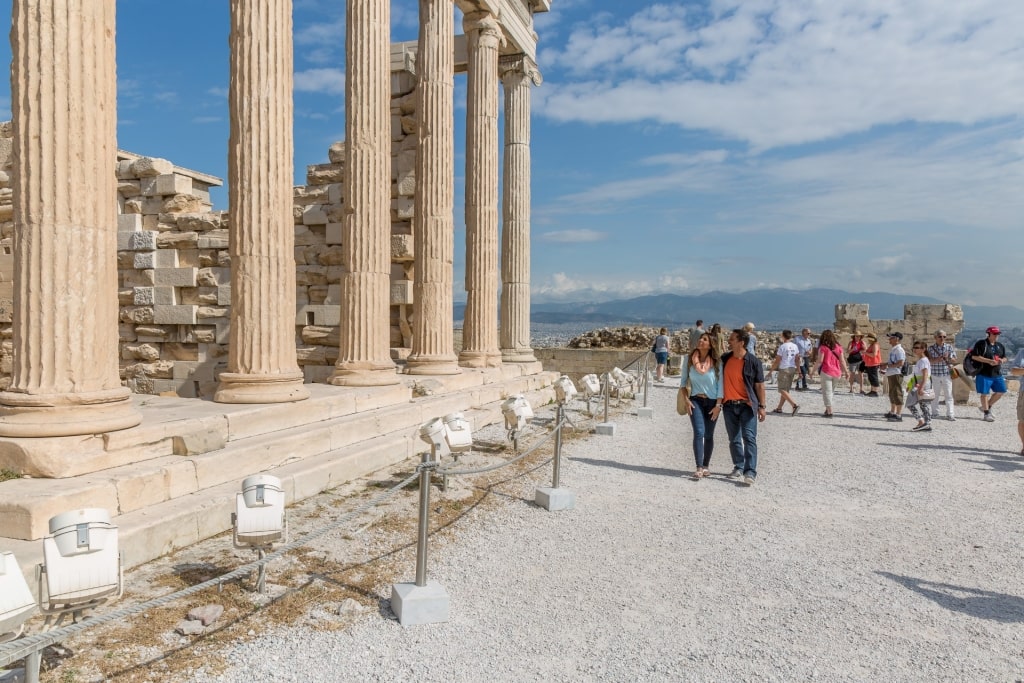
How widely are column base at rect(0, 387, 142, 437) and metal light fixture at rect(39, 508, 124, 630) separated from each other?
8.09 feet

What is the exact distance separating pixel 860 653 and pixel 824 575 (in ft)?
4.18

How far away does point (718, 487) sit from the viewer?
809 cm

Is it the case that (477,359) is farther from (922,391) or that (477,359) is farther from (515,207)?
(922,391)

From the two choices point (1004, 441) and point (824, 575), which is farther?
point (1004, 441)

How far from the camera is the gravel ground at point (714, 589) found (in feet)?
12.8

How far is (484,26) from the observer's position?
1491 centimetres

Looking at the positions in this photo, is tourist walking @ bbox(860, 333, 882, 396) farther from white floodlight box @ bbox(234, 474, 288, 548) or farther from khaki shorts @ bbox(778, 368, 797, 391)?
white floodlight box @ bbox(234, 474, 288, 548)

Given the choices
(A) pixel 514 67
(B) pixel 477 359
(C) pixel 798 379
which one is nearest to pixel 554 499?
(B) pixel 477 359

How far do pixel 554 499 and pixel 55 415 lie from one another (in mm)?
4469

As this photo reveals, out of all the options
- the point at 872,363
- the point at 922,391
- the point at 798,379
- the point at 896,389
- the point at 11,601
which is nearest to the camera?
the point at 11,601

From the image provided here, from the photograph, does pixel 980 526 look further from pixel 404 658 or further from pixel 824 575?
pixel 404 658

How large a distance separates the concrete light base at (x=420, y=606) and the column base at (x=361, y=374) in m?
6.36

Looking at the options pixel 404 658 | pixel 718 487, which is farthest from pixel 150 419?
pixel 718 487

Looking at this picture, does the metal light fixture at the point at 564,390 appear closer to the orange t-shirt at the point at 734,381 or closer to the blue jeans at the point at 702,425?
the blue jeans at the point at 702,425
